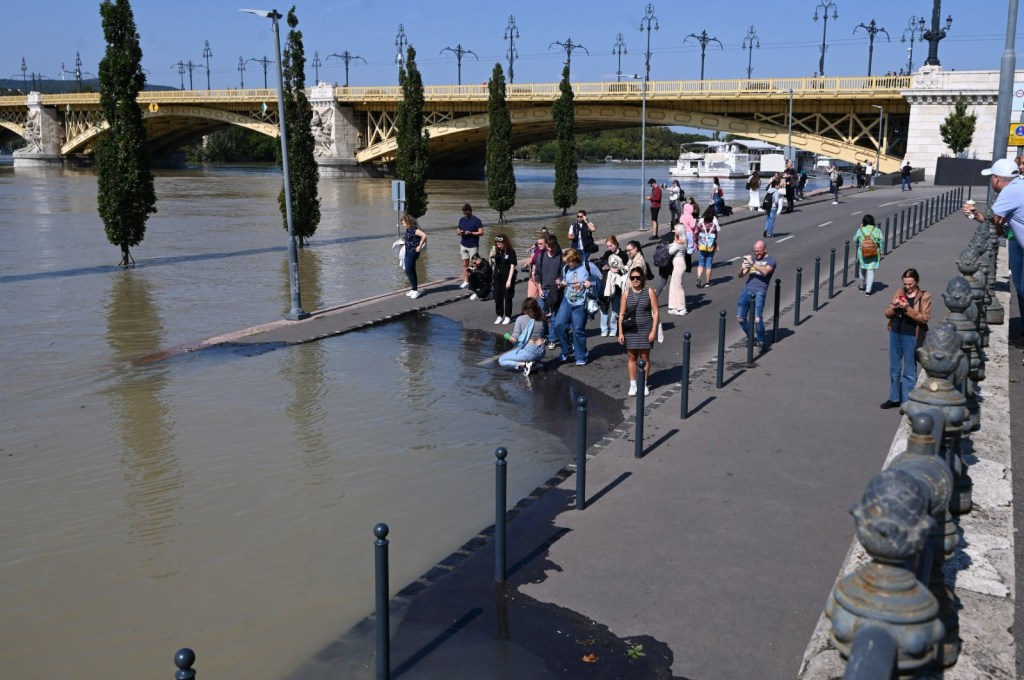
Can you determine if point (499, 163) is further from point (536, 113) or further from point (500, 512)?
point (500, 512)

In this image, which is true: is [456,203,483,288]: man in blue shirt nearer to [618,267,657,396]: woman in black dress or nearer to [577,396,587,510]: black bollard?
[618,267,657,396]: woman in black dress

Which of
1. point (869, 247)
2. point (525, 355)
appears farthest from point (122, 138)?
point (869, 247)

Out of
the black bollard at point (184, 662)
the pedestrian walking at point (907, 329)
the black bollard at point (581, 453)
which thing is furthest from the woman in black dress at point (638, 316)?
the black bollard at point (184, 662)

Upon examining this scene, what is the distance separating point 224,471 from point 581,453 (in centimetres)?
389

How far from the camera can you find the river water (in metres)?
6.50

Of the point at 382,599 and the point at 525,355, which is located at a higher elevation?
the point at 382,599

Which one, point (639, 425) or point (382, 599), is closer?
point (382, 599)

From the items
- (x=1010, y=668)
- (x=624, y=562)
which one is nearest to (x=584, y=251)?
(x=624, y=562)

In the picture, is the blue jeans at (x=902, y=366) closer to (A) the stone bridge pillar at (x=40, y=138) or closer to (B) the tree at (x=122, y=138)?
(B) the tree at (x=122, y=138)

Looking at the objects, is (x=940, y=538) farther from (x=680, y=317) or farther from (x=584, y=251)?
(x=584, y=251)

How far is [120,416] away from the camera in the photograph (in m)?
11.6

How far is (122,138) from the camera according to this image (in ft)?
83.9

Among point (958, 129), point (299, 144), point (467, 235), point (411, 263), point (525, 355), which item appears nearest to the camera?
point (525, 355)

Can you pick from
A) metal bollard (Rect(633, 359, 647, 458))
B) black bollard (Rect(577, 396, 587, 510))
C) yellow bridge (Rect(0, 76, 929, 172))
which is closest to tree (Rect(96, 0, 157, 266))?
metal bollard (Rect(633, 359, 647, 458))
